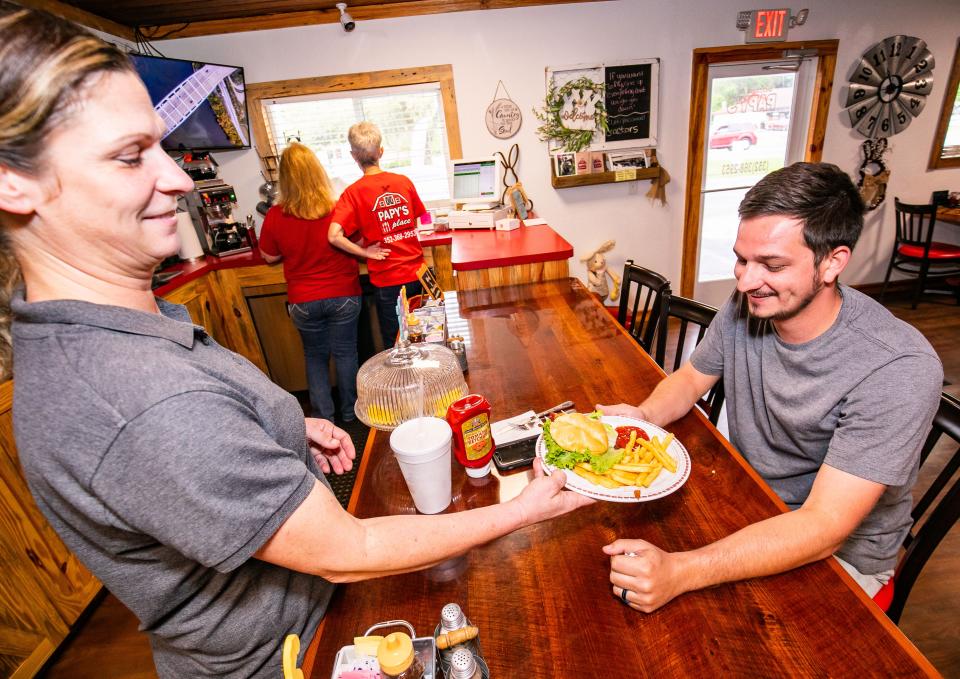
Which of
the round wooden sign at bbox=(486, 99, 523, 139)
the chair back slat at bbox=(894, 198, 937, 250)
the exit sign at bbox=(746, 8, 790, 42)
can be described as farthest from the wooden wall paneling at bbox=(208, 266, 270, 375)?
the chair back slat at bbox=(894, 198, 937, 250)

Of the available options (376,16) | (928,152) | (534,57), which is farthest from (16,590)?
(928,152)

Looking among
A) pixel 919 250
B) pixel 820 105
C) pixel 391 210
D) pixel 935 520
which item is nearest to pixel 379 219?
pixel 391 210

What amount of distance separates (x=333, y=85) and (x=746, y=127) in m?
3.72

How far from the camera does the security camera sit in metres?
3.32

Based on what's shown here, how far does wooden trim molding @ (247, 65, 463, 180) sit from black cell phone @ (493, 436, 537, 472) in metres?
3.46

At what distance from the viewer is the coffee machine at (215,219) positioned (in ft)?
11.1

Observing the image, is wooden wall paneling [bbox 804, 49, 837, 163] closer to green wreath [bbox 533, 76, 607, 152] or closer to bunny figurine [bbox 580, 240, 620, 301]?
green wreath [bbox 533, 76, 607, 152]

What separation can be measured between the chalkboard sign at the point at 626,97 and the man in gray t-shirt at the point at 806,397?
10.3 ft

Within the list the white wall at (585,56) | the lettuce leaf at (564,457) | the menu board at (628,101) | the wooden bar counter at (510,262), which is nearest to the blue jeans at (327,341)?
the wooden bar counter at (510,262)

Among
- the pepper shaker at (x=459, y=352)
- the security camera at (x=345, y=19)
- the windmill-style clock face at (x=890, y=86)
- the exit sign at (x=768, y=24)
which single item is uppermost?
the security camera at (x=345, y=19)

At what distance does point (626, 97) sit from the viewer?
3904mm

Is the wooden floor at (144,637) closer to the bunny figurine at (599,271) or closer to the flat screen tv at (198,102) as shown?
the bunny figurine at (599,271)

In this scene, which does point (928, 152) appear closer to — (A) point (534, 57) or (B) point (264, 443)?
(A) point (534, 57)

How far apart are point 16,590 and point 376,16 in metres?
4.05
